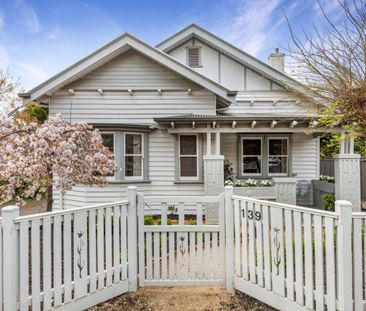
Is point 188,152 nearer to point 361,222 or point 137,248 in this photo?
point 137,248

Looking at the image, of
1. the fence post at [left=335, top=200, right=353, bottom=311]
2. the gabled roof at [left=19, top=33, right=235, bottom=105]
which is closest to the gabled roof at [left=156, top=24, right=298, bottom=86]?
the gabled roof at [left=19, top=33, right=235, bottom=105]

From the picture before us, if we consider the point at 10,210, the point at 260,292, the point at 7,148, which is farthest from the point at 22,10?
the point at 260,292

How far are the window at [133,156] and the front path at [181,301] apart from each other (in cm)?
547

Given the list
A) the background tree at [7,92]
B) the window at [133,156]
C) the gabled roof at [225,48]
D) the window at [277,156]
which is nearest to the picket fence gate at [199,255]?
the window at [133,156]

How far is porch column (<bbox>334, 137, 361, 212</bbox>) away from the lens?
25.4 ft

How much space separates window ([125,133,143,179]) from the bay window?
389 centimetres

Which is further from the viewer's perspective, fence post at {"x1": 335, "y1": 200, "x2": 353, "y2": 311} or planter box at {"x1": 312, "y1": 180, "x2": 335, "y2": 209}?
planter box at {"x1": 312, "y1": 180, "x2": 335, "y2": 209}

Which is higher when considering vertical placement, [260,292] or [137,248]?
[137,248]

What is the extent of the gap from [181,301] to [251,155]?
7.36 m

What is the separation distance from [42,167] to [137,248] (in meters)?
2.67

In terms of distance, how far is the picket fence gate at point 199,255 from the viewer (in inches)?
106

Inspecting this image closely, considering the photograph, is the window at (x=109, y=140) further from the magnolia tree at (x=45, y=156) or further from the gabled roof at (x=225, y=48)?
the gabled roof at (x=225, y=48)

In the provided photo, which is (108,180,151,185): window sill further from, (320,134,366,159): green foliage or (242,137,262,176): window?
(320,134,366,159): green foliage

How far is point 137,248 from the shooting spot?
156 inches
